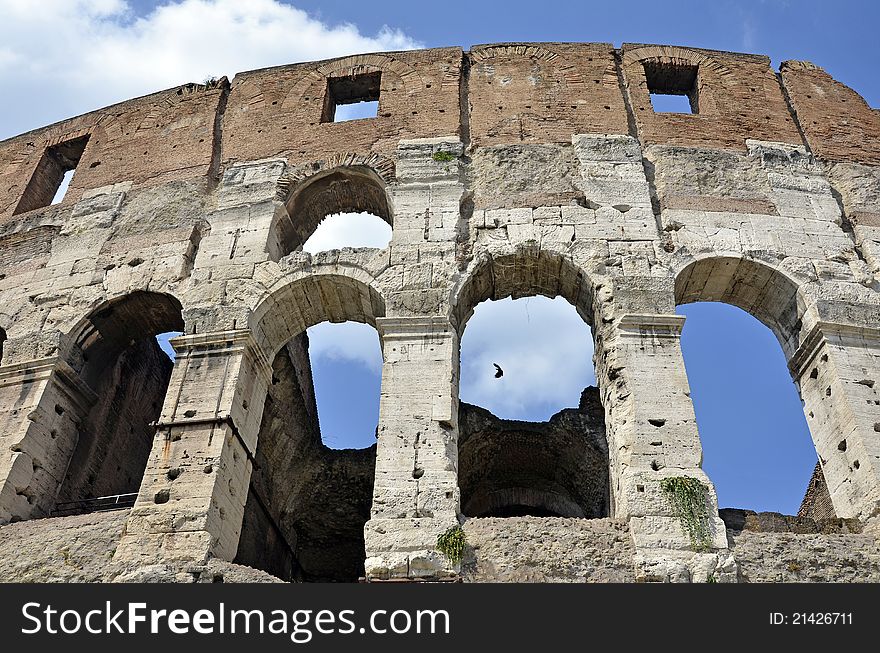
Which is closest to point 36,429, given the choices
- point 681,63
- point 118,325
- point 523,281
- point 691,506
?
point 118,325

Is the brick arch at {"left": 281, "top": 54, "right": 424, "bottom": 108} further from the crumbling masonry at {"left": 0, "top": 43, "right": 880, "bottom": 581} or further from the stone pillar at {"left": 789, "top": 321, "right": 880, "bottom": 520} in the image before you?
the stone pillar at {"left": 789, "top": 321, "right": 880, "bottom": 520}

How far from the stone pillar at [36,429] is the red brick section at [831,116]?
10.0 m

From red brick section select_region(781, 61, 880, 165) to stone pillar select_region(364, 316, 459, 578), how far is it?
6.16 m

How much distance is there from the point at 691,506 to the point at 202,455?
472 centimetres

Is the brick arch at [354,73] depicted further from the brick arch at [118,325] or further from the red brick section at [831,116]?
the red brick section at [831,116]

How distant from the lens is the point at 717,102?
1189 centimetres

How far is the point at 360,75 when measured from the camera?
1262 centimetres

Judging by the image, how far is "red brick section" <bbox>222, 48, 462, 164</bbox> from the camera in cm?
1155

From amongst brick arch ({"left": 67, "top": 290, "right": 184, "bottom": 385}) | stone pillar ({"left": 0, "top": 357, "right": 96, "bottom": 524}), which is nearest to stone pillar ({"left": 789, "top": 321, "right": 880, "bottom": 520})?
brick arch ({"left": 67, "top": 290, "right": 184, "bottom": 385})

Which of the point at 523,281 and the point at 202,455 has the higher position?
the point at 523,281

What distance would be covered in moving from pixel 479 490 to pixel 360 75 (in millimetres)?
6974

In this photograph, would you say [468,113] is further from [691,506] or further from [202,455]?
[691,506]
